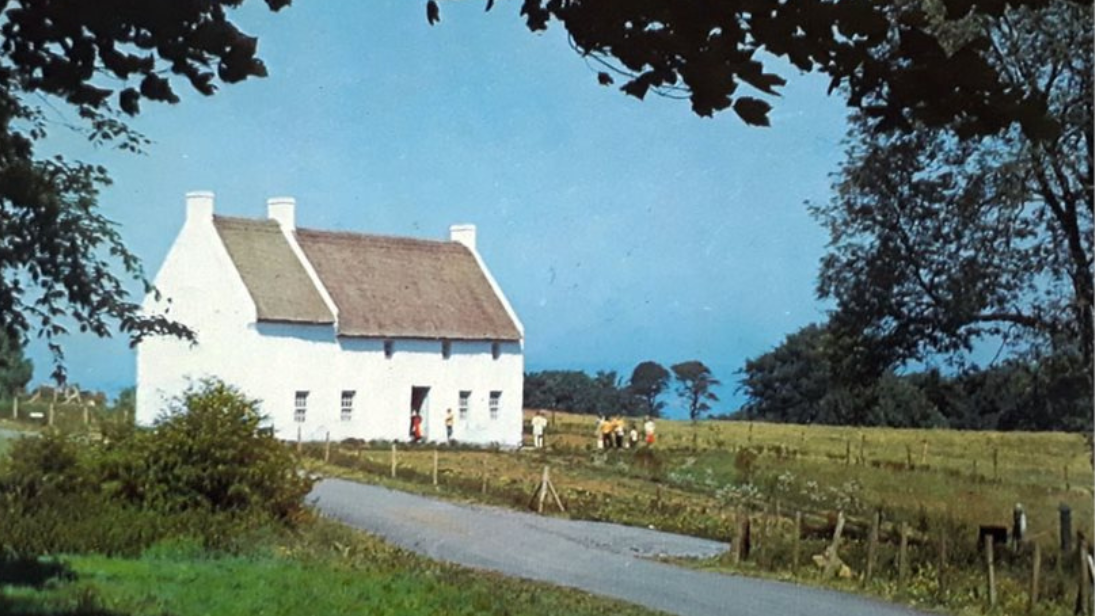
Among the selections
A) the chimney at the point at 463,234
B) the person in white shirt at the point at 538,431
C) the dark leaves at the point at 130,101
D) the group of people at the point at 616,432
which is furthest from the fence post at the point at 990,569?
the dark leaves at the point at 130,101

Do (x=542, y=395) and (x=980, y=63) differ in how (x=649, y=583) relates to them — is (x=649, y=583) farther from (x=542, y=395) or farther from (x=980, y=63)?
(x=980, y=63)

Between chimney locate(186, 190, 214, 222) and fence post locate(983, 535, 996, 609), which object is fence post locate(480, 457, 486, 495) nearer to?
chimney locate(186, 190, 214, 222)

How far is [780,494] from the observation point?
2492 millimetres

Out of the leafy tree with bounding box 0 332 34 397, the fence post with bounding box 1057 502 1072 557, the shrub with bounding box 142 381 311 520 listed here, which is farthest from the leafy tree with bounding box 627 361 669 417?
the leafy tree with bounding box 0 332 34 397

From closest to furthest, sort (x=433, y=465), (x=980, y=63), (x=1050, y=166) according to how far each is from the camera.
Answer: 1. (x=980, y=63)
2. (x=433, y=465)
3. (x=1050, y=166)

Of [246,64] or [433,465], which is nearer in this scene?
[246,64]

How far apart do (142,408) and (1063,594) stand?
1.46 m

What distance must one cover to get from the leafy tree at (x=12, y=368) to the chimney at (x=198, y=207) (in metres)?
0.27

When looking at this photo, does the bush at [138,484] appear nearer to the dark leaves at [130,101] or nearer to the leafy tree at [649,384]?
the dark leaves at [130,101]

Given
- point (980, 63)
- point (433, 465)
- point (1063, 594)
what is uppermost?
point (980, 63)

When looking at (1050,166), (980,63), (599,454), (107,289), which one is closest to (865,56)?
(980,63)

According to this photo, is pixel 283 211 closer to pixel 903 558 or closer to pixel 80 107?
pixel 80 107

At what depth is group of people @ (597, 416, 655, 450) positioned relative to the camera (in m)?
2.30

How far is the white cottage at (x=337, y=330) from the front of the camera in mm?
1979
